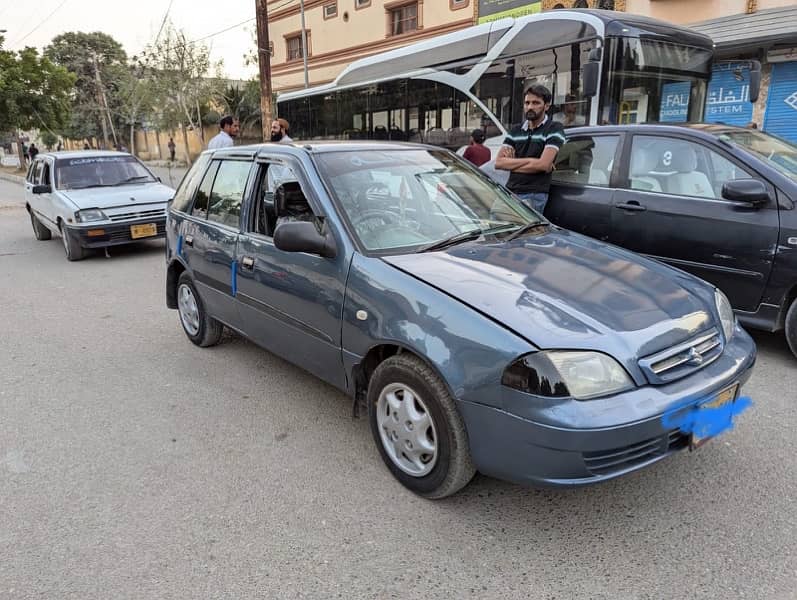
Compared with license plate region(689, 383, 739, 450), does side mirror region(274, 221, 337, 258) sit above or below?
above

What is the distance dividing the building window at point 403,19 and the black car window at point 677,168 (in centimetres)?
1818

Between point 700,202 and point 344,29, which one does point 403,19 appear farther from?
point 700,202

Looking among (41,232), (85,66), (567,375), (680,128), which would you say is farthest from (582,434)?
(85,66)

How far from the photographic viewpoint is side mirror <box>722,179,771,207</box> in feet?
13.6

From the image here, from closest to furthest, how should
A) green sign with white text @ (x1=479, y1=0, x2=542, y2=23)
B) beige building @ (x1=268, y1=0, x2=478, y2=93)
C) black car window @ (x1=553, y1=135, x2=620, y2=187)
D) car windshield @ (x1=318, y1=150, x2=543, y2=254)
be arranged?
car windshield @ (x1=318, y1=150, x2=543, y2=254) → black car window @ (x1=553, y1=135, x2=620, y2=187) → green sign with white text @ (x1=479, y1=0, x2=542, y2=23) → beige building @ (x1=268, y1=0, x2=478, y2=93)

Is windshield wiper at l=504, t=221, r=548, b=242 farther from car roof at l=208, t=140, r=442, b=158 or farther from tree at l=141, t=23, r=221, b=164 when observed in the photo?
tree at l=141, t=23, r=221, b=164

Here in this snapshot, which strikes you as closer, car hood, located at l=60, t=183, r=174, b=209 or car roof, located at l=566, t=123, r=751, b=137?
car roof, located at l=566, t=123, r=751, b=137

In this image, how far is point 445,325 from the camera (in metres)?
2.52

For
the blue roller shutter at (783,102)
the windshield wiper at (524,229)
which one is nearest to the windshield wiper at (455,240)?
the windshield wiper at (524,229)

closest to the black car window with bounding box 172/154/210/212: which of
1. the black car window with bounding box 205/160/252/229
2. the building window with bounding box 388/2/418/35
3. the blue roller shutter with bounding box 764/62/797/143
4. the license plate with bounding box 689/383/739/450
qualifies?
the black car window with bounding box 205/160/252/229

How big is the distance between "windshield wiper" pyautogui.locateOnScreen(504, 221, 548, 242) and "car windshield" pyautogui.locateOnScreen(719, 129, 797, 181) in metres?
2.01

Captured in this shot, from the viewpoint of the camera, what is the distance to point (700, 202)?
458 cm

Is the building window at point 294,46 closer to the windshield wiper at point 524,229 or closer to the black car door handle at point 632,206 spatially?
the black car door handle at point 632,206

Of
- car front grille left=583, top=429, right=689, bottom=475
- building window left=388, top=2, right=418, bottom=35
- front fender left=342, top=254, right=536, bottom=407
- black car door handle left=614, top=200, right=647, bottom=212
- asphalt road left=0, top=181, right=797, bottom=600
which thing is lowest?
asphalt road left=0, top=181, right=797, bottom=600
